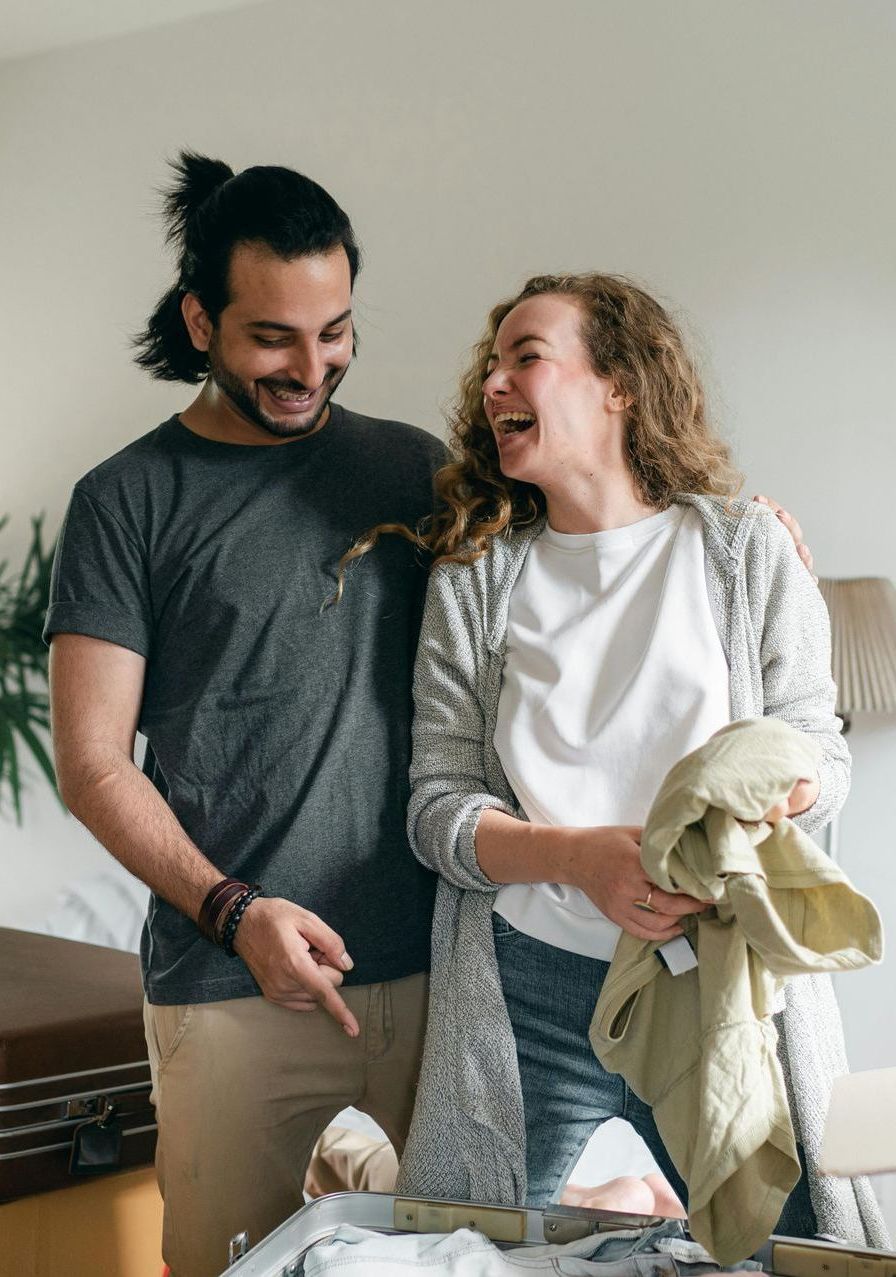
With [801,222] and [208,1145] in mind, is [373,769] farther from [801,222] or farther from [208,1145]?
[801,222]

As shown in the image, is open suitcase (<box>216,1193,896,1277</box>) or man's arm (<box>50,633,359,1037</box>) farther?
man's arm (<box>50,633,359,1037</box>)

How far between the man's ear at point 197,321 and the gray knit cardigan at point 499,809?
471 millimetres

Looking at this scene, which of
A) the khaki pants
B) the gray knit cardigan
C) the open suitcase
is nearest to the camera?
the open suitcase

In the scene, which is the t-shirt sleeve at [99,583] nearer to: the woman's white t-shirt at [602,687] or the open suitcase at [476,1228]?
the woman's white t-shirt at [602,687]

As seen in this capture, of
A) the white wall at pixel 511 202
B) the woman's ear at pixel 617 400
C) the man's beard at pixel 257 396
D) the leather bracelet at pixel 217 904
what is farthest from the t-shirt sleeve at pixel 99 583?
the white wall at pixel 511 202

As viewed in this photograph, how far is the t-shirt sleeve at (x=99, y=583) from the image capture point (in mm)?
1494

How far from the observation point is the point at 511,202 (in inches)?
109

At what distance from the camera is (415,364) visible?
2889mm

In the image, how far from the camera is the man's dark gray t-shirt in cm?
145

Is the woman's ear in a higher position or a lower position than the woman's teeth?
higher

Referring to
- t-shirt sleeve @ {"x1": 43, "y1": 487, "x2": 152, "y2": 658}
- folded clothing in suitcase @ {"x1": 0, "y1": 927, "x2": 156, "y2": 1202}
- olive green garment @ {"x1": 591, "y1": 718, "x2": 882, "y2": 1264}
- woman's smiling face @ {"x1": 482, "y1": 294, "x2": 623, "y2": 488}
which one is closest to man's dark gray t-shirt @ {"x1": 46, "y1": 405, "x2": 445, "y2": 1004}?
t-shirt sleeve @ {"x1": 43, "y1": 487, "x2": 152, "y2": 658}

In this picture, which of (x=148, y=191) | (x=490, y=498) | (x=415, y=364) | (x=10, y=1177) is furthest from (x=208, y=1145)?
(x=148, y=191)

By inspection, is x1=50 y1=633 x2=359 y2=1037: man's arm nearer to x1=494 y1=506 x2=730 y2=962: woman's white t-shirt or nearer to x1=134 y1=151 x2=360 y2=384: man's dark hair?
x1=494 y1=506 x2=730 y2=962: woman's white t-shirt

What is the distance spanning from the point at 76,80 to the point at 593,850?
301 centimetres
